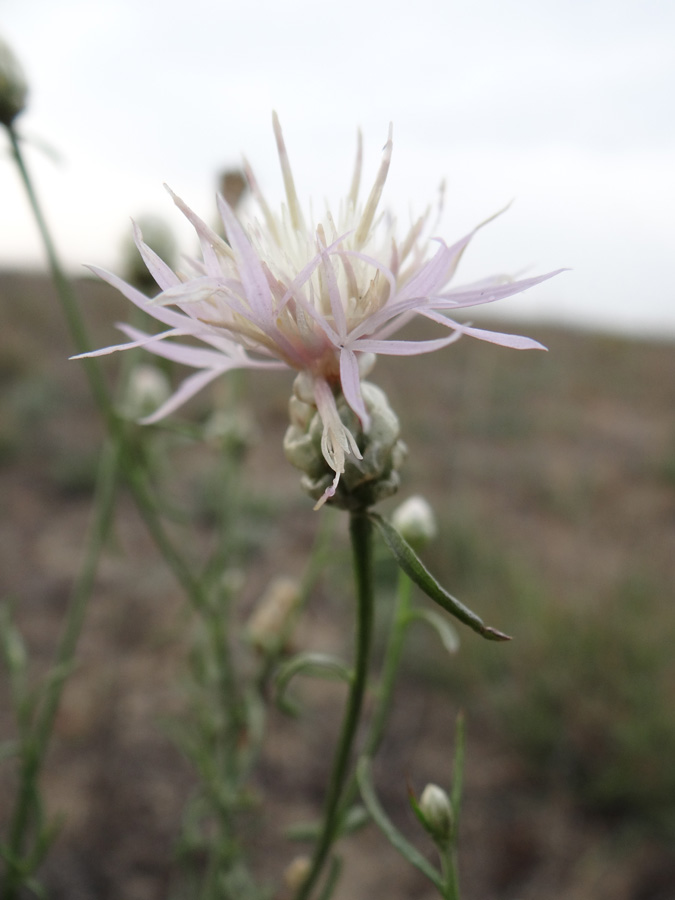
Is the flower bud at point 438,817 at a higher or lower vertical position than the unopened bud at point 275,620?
higher

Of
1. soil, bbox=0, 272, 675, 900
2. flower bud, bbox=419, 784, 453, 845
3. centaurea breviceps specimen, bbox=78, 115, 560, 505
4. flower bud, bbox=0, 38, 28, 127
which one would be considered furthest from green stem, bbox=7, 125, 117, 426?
flower bud, bbox=419, 784, 453, 845

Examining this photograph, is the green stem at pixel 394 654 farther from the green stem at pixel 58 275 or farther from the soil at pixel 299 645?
the soil at pixel 299 645

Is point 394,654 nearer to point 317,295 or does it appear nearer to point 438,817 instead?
point 438,817

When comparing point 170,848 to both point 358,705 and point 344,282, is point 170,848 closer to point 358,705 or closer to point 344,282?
point 358,705

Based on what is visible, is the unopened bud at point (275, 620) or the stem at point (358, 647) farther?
the unopened bud at point (275, 620)

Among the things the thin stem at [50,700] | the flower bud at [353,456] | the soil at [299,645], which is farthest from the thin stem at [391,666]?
the soil at [299,645]

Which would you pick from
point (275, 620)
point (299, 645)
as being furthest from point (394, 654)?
point (299, 645)
